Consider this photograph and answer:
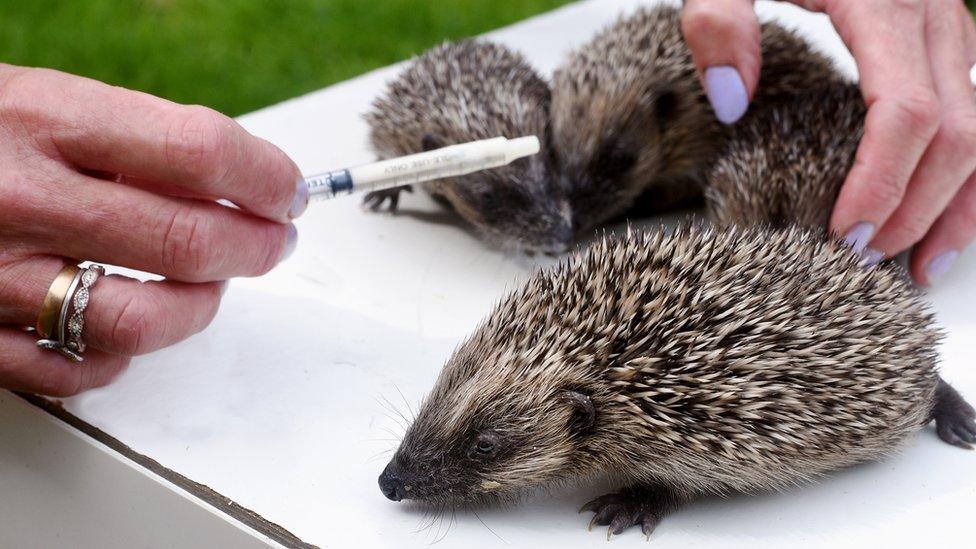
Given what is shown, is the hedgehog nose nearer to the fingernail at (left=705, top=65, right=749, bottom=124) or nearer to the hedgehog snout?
the hedgehog snout

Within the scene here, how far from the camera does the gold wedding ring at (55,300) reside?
147cm

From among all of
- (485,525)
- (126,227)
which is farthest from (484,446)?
(126,227)

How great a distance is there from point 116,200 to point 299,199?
0.27m

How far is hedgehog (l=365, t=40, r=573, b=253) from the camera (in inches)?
89.4

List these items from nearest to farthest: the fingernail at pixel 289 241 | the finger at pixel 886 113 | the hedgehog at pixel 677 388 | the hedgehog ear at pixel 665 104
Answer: the hedgehog at pixel 677 388
the fingernail at pixel 289 241
the finger at pixel 886 113
the hedgehog ear at pixel 665 104

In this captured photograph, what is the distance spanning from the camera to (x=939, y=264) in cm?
200

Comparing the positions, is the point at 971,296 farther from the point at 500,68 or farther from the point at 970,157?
the point at 500,68

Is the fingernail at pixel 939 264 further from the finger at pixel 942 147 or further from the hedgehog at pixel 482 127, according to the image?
the hedgehog at pixel 482 127

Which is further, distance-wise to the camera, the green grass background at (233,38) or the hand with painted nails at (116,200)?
the green grass background at (233,38)

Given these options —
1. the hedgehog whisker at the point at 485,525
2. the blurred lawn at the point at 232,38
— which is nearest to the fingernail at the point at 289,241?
the hedgehog whisker at the point at 485,525

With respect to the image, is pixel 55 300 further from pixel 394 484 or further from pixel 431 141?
pixel 431 141

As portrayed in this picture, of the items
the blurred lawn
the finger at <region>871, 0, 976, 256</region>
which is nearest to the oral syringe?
the finger at <region>871, 0, 976, 256</region>

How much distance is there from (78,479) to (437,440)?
0.61 metres

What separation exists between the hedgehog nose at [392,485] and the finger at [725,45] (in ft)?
3.71
